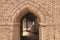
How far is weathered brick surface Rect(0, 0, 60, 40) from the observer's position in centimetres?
862

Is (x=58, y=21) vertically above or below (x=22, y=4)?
below

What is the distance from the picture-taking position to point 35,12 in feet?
28.8

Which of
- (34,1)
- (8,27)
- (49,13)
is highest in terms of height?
(34,1)

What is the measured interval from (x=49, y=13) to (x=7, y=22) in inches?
85.0

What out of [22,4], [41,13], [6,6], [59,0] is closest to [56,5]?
[59,0]

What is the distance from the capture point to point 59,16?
8.63 meters

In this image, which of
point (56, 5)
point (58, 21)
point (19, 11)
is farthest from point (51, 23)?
point (19, 11)

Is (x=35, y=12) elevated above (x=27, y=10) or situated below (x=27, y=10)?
below

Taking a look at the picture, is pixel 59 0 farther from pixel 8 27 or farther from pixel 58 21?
pixel 8 27

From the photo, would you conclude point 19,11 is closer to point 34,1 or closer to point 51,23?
point 34,1

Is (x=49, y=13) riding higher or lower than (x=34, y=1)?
lower

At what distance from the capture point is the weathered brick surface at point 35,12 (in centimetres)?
862

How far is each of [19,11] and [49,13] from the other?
1508 millimetres

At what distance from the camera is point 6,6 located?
8.77 meters
